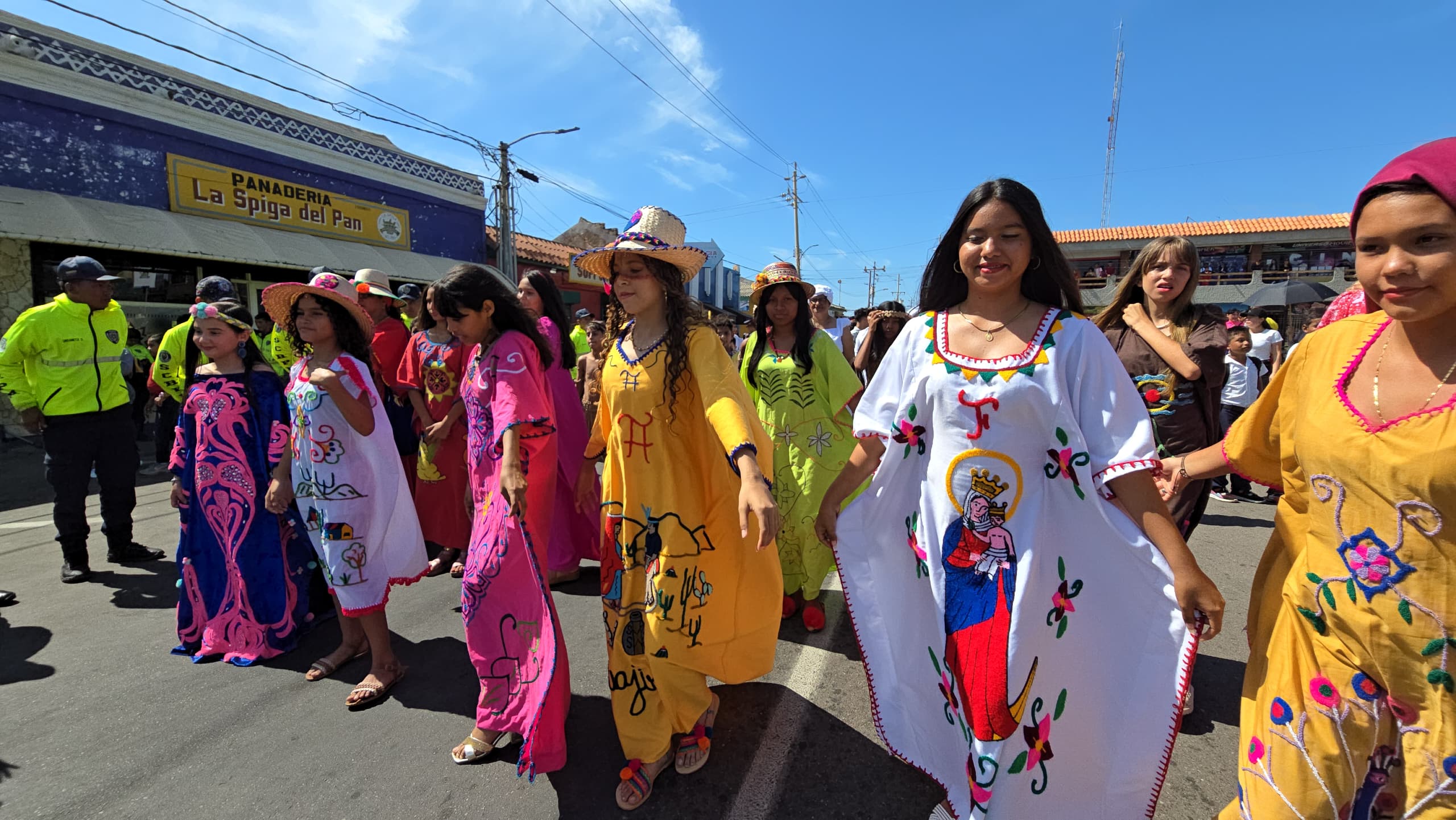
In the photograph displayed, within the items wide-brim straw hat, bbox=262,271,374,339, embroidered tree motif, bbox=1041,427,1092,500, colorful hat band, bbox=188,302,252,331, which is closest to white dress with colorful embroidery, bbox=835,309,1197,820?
embroidered tree motif, bbox=1041,427,1092,500

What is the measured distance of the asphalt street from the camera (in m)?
2.21

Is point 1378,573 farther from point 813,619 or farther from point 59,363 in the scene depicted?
point 59,363

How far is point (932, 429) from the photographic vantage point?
184 cm

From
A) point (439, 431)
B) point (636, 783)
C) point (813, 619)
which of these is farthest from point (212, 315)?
point (813, 619)

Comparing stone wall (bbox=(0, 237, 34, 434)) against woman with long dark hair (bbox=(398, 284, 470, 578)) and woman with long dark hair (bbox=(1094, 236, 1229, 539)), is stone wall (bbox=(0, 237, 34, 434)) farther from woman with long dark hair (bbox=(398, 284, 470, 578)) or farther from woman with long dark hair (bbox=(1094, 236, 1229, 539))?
woman with long dark hair (bbox=(1094, 236, 1229, 539))

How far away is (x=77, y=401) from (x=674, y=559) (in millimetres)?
4912

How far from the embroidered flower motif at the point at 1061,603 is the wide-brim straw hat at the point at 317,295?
10.2 ft

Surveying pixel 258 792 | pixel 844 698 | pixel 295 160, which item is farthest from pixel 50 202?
pixel 844 698

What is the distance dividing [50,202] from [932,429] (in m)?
12.7

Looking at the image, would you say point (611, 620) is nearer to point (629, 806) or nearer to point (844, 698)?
point (629, 806)

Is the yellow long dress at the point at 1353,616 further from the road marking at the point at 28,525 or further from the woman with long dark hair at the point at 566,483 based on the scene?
the road marking at the point at 28,525

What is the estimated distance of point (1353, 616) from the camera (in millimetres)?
1249

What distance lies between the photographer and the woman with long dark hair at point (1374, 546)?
3.79ft

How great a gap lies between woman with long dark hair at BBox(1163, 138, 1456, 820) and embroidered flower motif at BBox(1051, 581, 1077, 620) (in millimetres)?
385
